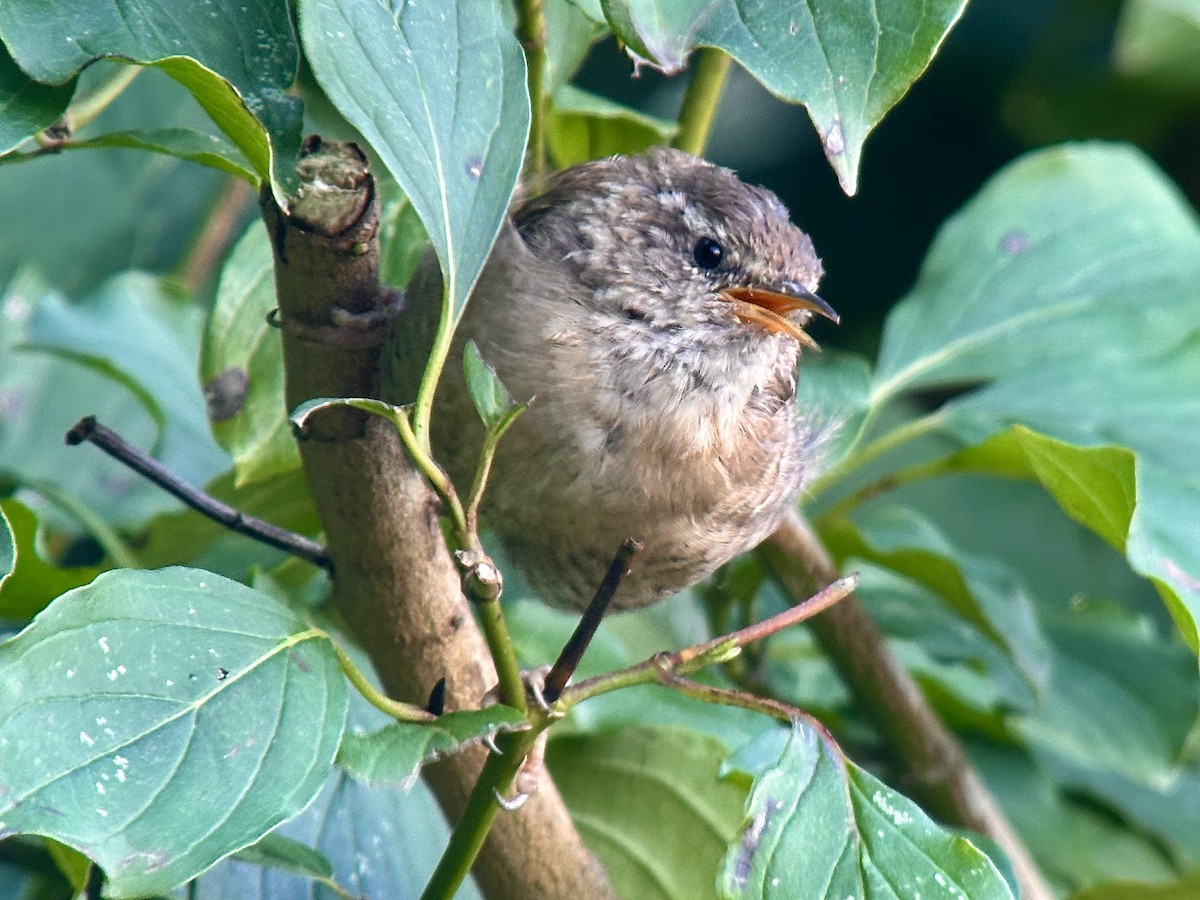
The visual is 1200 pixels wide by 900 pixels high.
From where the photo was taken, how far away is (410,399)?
4.69 ft

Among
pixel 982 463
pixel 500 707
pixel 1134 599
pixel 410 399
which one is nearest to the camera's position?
pixel 500 707

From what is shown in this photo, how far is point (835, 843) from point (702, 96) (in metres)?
0.97

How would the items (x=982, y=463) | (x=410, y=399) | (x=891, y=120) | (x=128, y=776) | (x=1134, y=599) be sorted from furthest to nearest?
(x=891, y=120), (x=1134, y=599), (x=982, y=463), (x=410, y=399), (x=128, y=776)

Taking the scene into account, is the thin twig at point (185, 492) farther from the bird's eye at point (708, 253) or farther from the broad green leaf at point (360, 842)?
the bird's eye at point (708, 253)

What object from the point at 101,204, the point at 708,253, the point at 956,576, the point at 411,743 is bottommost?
the point at 101,204

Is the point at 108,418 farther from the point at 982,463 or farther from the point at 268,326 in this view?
the point at 982,463

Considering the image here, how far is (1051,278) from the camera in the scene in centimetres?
208

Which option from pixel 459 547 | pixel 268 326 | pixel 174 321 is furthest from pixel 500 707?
pixel 174 321

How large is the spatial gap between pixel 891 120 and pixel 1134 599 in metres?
1.22

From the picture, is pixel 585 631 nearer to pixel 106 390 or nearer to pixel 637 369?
pixel 637 369

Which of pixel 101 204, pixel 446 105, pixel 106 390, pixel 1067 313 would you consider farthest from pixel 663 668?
pixel 101 204

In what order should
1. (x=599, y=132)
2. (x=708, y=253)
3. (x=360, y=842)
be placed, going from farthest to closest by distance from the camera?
(x=599, y=132) → (x=708, y=253) → (x=360, y=842)

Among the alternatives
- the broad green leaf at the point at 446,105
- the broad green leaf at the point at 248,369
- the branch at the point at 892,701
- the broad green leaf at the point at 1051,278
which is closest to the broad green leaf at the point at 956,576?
the branch at the point at 892,701

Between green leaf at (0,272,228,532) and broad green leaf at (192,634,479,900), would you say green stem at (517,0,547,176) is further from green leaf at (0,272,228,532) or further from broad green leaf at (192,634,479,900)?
green leaf at (0,272,228,532)
